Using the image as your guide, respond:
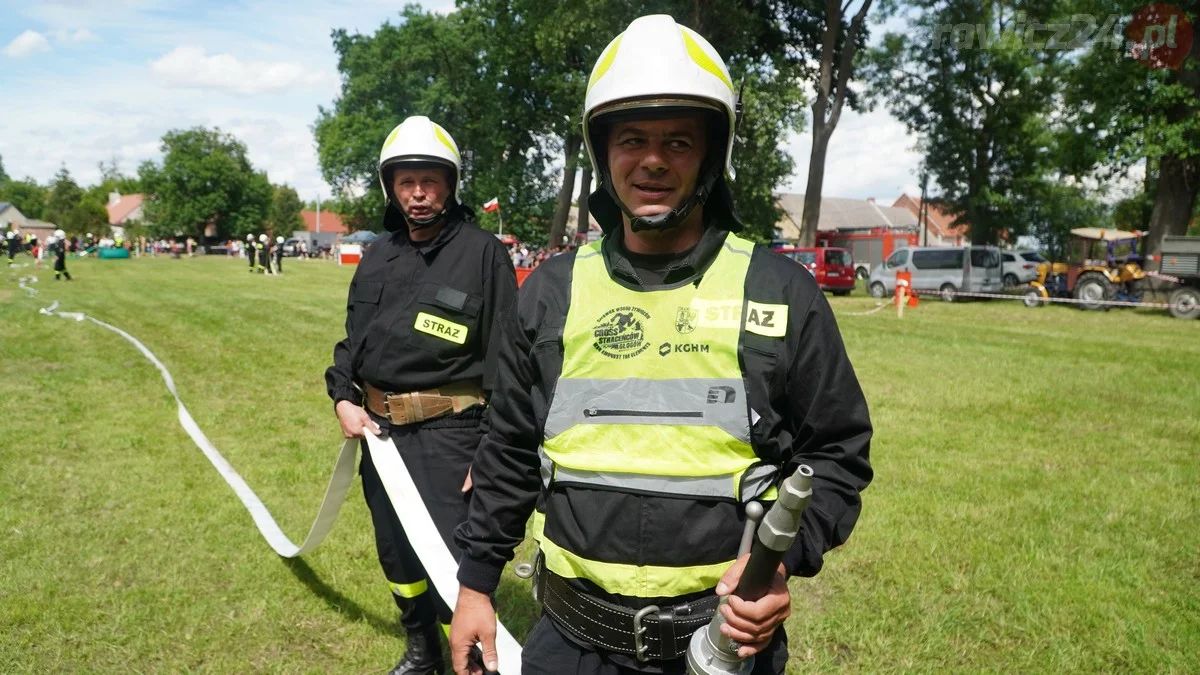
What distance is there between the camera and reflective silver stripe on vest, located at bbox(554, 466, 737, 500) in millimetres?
1773

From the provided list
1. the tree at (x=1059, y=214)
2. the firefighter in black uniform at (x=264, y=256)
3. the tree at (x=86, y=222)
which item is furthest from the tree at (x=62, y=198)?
the tree at (x=1059, y=214)

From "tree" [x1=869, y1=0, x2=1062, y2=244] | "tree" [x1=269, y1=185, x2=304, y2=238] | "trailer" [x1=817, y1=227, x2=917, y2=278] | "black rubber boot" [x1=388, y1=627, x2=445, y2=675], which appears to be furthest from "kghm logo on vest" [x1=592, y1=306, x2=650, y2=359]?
"tree" [x1=269, y1=185, x2=304, y2=238]

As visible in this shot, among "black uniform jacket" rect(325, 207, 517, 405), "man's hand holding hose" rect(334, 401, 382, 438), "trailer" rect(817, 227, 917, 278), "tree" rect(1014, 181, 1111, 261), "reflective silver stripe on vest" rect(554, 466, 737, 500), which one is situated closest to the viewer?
"reflective silver stripe on vest" rect(554, 466, 737, 500)

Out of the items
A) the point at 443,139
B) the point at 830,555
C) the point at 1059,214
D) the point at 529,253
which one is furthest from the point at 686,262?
the point at 1059,214

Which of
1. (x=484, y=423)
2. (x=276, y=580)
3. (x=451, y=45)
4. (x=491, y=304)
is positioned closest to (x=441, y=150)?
(x=491, y=304)

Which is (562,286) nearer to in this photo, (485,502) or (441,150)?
(485,502)

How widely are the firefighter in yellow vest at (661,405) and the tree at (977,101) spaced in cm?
3381

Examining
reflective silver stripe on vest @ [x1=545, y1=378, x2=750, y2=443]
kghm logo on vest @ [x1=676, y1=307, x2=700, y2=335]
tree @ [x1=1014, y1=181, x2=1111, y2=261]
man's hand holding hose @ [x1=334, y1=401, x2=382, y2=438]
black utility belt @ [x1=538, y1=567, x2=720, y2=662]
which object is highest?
tree @ [x1=1014, y1=181, x2=1111, y2=261]

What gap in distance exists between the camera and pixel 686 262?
1.93 meters

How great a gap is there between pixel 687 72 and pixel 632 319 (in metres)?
0.58

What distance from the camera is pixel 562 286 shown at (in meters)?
2.04

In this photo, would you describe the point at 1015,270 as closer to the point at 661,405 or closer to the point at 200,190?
the point at 661,405

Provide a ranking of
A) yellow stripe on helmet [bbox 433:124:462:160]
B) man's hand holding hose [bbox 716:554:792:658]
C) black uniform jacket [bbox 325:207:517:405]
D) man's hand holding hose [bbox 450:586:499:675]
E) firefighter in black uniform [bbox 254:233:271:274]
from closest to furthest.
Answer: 1. man's hand holding hose [bbox 716:554:792:658]
2. man's hand holding hose [bbox 450:586:499:675]
3. black uniform jacket [bbox 325:207:517:405]
4. yellow stripe on helmet [bbox 433:124:462:160]
5. firefighter in black uniform [bbox 254:233:271:274]

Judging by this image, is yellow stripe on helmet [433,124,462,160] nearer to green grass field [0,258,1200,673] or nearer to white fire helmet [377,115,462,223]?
white fire helmet [377,115,462,223]
